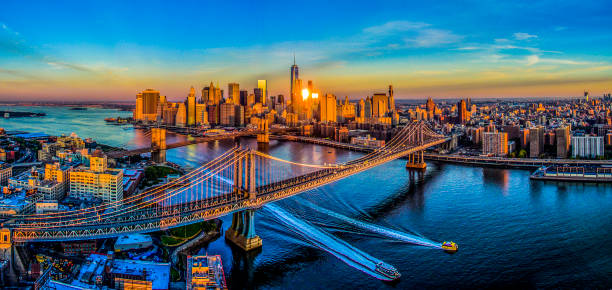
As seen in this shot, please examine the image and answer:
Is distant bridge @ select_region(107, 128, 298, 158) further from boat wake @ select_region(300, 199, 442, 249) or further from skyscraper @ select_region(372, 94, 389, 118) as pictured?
skyscraper @ select_region(372, 94, 389, 118)

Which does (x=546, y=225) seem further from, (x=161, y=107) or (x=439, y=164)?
(x=161, y=107)

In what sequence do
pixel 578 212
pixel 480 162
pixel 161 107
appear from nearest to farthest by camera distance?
pixel 578 212, pixel 480 162, pixel 161 107

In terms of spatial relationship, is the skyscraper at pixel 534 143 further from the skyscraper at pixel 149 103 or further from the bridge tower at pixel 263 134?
the skyscraper at pixel 149 103

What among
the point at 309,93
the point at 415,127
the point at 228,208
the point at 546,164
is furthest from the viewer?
the point at 309,93

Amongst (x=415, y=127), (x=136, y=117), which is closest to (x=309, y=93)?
(x=136, y=117)

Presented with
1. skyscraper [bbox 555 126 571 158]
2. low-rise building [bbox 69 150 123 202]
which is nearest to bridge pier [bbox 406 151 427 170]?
skyscraper [bbox 555 126 571 158]

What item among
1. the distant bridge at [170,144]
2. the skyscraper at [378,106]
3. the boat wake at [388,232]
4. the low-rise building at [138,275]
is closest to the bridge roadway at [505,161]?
the boat wake at [388,232]
